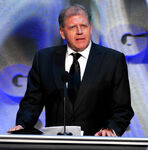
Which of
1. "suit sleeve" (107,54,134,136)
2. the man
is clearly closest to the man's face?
the man

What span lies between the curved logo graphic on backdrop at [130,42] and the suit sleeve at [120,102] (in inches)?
43.8

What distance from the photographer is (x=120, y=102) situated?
2514 mm

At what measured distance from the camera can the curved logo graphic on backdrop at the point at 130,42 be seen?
12.3 feet

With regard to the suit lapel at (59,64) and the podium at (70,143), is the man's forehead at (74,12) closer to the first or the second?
the suit lapel at (59,64)

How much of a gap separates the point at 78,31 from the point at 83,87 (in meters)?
0.38

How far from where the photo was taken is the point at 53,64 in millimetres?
2744

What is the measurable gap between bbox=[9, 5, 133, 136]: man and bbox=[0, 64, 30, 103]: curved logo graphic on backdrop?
119cm

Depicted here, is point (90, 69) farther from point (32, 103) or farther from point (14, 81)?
point (14, 81)

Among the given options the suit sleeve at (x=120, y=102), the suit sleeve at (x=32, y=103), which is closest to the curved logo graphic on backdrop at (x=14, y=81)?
the suit sleeve at (x=32, y=103)

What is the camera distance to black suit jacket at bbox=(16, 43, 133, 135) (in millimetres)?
2523

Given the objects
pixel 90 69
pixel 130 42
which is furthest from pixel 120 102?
pixel 130 42

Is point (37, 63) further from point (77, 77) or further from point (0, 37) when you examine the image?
point (0, 37)

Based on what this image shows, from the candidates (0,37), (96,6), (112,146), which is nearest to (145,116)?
(96,6)

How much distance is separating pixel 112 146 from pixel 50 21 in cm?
257
